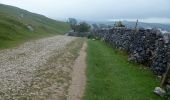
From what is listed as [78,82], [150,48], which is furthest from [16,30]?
[78,82]

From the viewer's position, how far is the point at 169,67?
18969 mm

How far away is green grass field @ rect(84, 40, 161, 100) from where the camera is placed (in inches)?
675

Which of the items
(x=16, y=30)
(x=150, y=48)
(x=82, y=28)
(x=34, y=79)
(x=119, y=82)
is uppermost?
(x=150, y=48)

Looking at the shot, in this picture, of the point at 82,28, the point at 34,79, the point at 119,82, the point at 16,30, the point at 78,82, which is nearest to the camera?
the point at 34,79

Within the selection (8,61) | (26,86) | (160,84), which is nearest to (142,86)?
(160,84)

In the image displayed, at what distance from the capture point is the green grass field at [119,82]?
56.2 ft

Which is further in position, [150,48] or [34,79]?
[150,48]

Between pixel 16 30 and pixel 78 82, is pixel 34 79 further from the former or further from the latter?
pixel 16 30

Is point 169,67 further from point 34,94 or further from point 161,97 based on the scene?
point 34,94

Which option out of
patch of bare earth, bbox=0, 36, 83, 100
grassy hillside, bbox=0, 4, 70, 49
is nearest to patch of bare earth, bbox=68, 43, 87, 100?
patch of bare earth, bbox=0, 36, 83, 100

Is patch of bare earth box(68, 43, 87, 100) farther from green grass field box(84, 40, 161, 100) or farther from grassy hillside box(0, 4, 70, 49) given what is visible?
grassy hillside box(0, 4, 70, 49)

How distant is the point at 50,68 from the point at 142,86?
704cm

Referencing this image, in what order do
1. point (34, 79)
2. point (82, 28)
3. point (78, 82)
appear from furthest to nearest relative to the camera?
point (82, 28), point (78, 82), point (34, 79)

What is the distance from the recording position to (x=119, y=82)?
20.3 m
